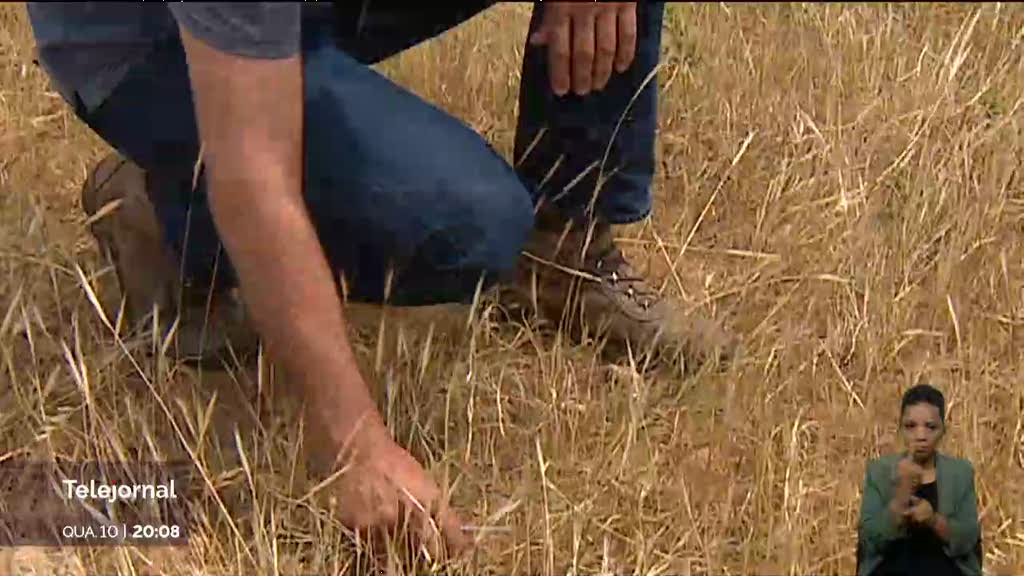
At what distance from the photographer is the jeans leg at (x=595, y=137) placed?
130cm

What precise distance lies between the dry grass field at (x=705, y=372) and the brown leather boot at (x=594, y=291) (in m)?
0.04

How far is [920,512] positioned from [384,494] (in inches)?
13.5

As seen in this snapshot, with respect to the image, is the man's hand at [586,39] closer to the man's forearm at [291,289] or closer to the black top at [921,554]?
the man's forearm at [291,289]

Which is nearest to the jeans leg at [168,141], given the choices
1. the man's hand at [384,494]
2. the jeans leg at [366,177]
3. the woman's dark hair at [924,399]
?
the jeans leg at [366,177]

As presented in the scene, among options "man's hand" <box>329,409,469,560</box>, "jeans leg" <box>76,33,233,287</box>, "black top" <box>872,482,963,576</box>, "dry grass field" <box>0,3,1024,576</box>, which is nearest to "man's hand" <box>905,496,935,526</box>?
"black top" <box>872,482,963,576</box>

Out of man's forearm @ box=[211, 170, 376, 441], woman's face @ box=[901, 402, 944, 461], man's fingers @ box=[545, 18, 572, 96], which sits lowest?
woman's face @ box=[901, 402, 944, 461]

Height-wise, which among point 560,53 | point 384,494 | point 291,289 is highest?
point 560,53

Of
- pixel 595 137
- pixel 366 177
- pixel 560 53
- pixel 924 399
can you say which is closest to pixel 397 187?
pixel 366 177

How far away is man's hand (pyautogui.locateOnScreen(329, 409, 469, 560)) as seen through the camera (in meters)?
0.96

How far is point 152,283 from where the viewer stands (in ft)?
4.21

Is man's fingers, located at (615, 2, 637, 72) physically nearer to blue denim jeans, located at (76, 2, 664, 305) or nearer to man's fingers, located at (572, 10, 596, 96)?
man's fingers, located at (572, 10, 596, 96)

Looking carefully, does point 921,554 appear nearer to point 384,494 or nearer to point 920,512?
point 920,512

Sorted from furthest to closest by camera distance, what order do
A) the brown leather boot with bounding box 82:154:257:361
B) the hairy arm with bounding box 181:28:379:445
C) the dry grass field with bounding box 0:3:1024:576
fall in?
the brown leather boot with bounding box 82:154:257:361 → the dry grass field with bounding box 0:3:1024:576 → the hairy arm with bounding box 181:28:379:445

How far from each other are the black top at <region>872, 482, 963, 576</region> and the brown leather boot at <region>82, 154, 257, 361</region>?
588 millimetres
